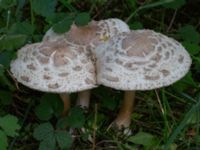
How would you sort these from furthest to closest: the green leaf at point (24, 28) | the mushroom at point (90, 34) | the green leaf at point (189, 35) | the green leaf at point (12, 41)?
the green leaf at point (189, 35) < the green leaf at point (24, 28) < the mushroom at point (90, 34) < the green leaf at point (12, 41)

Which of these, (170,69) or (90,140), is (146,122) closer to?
(90,140)

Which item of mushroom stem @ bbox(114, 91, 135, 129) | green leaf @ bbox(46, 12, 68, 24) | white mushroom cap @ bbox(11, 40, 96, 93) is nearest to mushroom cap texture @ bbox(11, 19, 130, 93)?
white mushroom cap @ bbox(11, 40, 96, 93)

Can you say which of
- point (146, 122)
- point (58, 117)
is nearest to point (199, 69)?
point (146, 122)

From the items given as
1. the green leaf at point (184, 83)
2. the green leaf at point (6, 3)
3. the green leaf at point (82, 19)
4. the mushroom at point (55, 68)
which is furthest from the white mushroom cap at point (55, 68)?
the green leaf at point (184, 83)

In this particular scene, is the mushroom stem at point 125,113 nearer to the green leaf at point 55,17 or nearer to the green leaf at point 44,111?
the green leaf at point 44,111

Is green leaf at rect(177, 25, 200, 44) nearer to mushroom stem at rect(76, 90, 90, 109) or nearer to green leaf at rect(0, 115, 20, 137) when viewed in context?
mushroom stem at rect(76, 90, 90, 109)

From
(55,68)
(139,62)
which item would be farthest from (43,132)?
(139,62)
